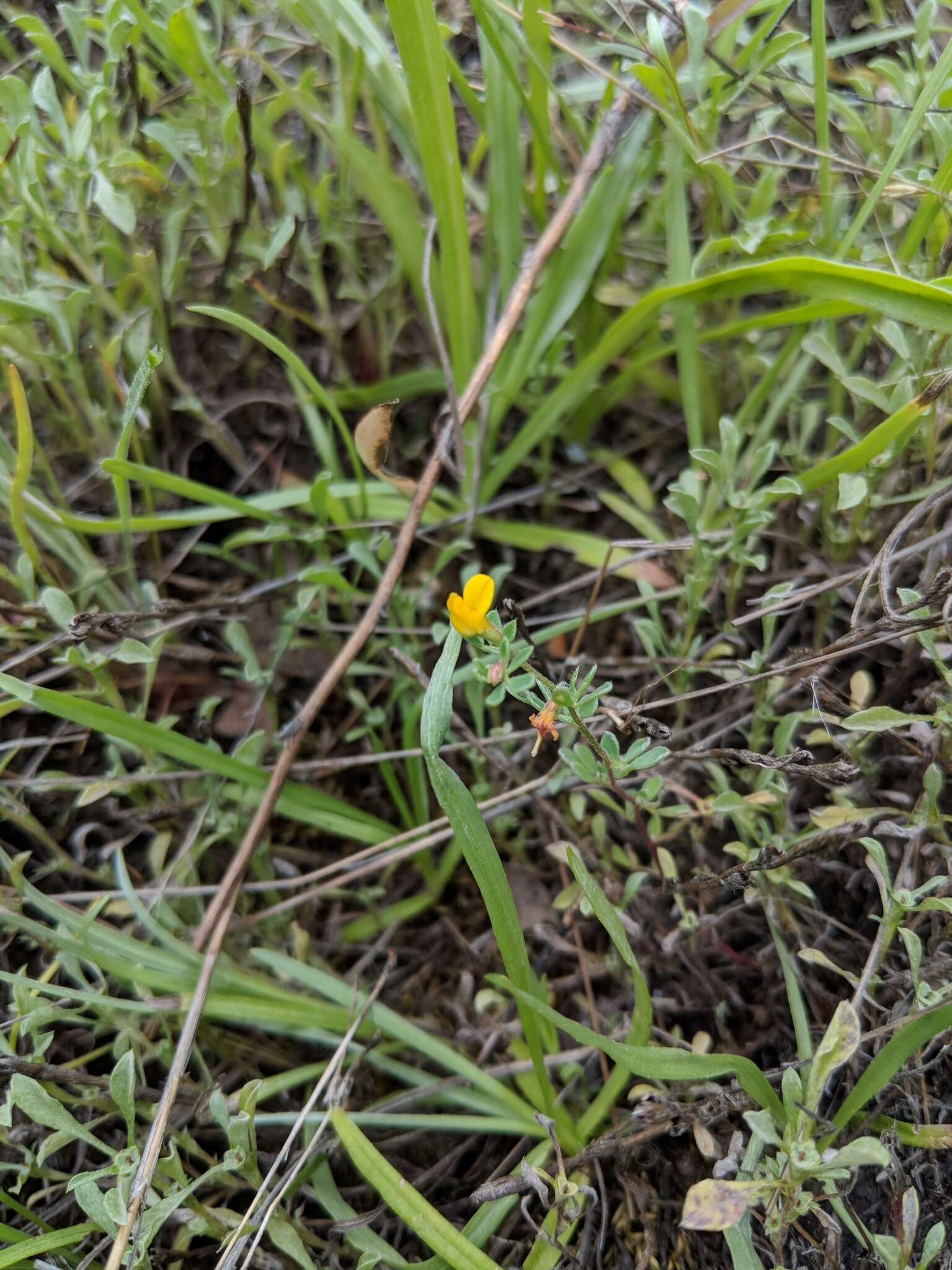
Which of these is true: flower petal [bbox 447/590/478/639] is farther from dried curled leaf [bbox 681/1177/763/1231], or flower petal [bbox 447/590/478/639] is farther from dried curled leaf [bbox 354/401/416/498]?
dried curled leaf [bbox 681/1177/763/1231]

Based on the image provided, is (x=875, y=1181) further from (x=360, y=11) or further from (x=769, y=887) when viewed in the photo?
(x=360, y=11)

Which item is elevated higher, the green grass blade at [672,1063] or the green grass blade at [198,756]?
the green grass blade at [198,756]

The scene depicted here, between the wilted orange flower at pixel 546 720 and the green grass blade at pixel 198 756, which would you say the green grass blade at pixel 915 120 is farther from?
the green grass blade at pixel 198 756

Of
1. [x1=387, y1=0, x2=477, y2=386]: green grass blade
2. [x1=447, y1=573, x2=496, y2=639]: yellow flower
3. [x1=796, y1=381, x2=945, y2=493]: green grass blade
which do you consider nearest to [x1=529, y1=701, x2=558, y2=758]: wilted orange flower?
[x1=447, y1=573, x2=496, y2=639]: yellow flower

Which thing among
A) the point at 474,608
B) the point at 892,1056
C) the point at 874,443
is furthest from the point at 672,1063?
the point at 874,443

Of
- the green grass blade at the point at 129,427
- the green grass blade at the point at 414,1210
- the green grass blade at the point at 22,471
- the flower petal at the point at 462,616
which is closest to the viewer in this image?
the flower petal at the point at 462,616

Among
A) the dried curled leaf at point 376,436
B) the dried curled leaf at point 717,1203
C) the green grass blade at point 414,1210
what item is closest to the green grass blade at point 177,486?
the dried curled leaf at point 376,436

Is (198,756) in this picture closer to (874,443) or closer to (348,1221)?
(348,1221)
